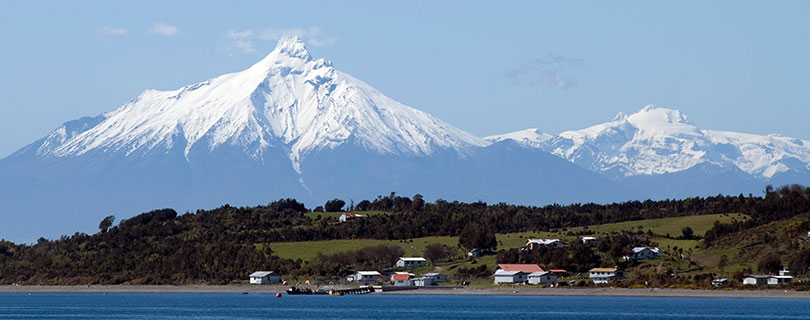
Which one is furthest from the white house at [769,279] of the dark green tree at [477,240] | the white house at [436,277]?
the dark green tree at [477,240]

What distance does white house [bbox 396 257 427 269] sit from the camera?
190 meters

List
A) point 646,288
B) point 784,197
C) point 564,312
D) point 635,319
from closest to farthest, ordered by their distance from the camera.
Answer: point 635,319 → point 564,312 → point 646,288 → point 784,197

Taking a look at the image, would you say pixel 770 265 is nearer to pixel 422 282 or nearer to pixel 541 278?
pixel 541 278

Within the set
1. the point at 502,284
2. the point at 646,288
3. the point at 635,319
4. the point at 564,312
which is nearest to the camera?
the point at 635,319

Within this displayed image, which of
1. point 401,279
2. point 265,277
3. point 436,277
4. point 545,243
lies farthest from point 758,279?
point 265,277

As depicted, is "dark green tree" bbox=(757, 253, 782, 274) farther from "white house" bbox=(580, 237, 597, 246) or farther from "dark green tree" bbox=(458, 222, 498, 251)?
"dark green tree" bbox=(458, 222, 498, 251)

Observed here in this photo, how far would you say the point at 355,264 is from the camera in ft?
633

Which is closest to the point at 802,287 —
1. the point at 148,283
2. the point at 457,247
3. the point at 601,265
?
the point at 601,265

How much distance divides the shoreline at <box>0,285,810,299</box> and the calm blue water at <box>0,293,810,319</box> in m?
0.88

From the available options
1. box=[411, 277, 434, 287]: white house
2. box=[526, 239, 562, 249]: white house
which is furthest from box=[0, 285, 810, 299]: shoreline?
box=[526, 239, 562, 249]: white house

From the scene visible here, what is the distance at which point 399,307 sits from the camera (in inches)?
5615

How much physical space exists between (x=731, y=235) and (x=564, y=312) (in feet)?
167

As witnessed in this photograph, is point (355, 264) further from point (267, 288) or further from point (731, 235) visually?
point (731, 235)

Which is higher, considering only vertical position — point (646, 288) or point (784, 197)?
point (784, 197)
